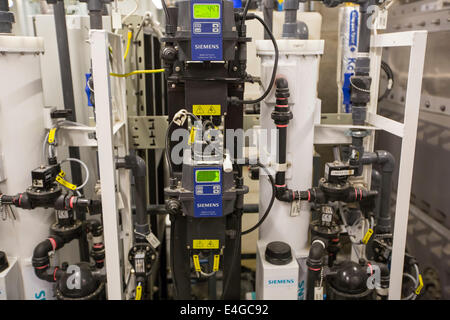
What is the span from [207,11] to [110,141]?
521mm

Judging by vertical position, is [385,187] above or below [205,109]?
below

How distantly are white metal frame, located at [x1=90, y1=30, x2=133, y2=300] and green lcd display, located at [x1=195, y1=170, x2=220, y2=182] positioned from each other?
304 millimetres

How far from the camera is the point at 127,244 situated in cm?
178

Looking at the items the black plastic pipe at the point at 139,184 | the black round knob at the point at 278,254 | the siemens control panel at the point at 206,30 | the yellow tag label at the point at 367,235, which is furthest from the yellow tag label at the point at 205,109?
the yellow tag label at the point at 367,235

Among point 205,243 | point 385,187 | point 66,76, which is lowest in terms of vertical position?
point 205,243

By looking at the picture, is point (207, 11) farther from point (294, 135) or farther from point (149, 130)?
point (149, 130)

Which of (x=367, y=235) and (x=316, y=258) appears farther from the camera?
(x=367, y=235)

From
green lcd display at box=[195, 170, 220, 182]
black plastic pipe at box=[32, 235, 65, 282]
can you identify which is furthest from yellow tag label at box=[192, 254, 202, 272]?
black plastic pipe at box=[32, 235, 65, 282]

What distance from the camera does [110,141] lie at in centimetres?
132

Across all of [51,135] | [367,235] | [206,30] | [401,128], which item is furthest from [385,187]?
[51,135]

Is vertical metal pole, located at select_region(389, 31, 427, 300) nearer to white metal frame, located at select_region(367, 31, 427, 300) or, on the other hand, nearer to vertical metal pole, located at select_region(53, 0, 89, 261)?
white metal frame, located at select_region(367, 31, 427, 300)

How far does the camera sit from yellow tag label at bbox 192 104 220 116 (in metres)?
1.34

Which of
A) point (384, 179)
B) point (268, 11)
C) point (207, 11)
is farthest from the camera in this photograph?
point (384, 179)

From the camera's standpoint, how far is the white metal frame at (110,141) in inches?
49.5
